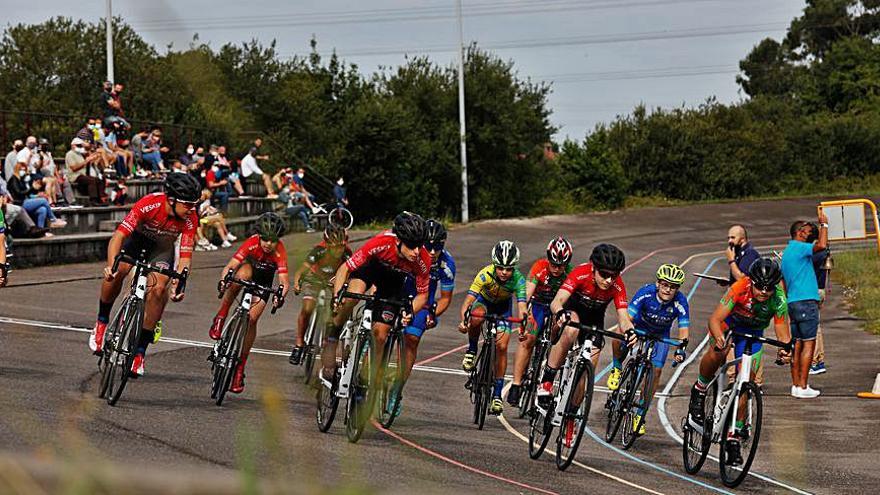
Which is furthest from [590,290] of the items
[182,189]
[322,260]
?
[322,260]

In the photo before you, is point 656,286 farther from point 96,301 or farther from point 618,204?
point 618,204

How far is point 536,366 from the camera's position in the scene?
13.1 m

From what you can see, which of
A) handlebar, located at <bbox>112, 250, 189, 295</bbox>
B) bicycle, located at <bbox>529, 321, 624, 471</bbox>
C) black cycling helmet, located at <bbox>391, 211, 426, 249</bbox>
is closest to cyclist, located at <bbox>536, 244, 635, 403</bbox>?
bicycle, located at <bbox>529, 321, 624, 471</bbox>

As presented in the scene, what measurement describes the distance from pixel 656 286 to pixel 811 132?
61944mm

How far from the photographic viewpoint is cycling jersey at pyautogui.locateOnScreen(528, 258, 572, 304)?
13070mm

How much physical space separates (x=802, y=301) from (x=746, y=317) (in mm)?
4437

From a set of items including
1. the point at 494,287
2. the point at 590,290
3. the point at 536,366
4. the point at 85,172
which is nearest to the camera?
the point at 590,290

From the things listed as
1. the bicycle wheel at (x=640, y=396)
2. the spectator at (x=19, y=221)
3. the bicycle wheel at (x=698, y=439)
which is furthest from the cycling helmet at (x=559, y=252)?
the spectator at (x=19, y=221)

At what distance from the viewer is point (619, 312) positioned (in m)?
11.7

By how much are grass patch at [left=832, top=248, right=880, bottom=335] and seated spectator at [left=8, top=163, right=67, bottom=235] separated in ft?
51.3

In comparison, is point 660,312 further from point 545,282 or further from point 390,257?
point 390,257

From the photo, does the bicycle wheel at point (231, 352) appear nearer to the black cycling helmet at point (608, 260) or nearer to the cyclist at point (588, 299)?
the cyclist at point (588, 299)

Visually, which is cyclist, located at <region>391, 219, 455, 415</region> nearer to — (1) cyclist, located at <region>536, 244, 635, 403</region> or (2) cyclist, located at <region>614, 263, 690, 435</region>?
(1) cyclist, located at <region>536, 244, 635, 403</region>

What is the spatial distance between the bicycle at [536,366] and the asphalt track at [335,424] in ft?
1.19
